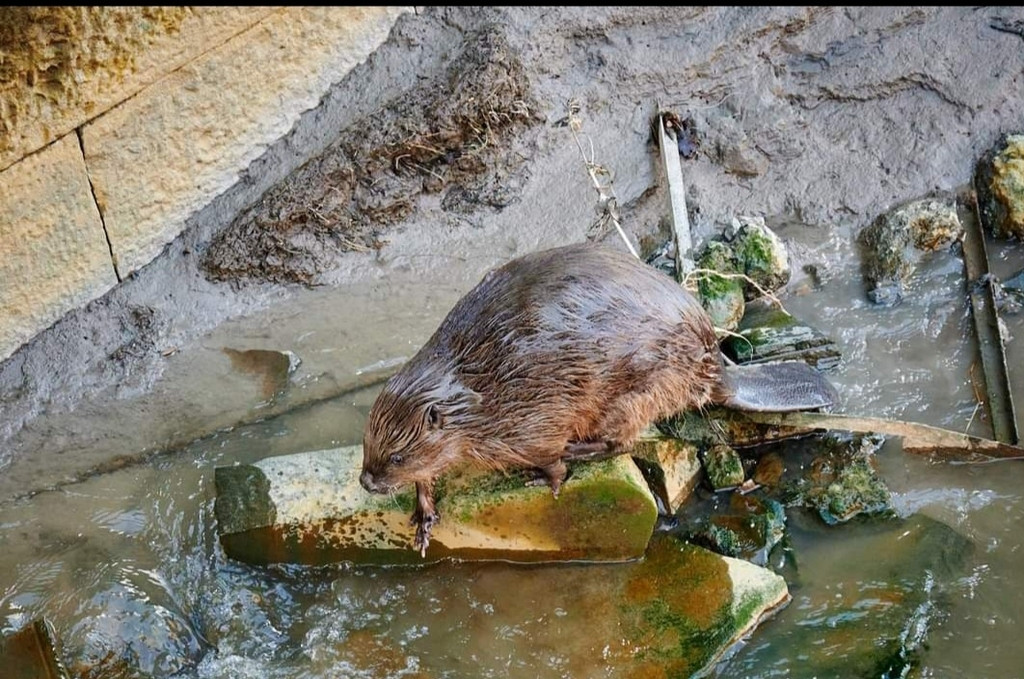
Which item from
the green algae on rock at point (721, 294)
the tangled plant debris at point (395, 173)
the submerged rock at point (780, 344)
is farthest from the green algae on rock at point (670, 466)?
the tangled plant debris at point (395, 173)

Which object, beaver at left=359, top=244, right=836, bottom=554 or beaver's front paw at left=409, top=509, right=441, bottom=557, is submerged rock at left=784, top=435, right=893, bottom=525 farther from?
beaver's front paw at left=409, top=509, right=441, bottom=557

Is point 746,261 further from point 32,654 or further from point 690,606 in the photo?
point 32,654

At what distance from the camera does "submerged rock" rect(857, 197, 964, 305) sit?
16.2 ft

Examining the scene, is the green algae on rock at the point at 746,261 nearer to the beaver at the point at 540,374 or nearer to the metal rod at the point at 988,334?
the metal rod at the point at 988,334

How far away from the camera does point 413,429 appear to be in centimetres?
356

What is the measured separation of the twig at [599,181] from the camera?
4.86 m

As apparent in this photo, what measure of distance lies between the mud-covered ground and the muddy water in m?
0.43

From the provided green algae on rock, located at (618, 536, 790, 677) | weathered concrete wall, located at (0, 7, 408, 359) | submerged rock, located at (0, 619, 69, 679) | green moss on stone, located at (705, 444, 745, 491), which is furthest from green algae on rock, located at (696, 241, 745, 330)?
submerged rock, located at (0, 619, 69, 679)

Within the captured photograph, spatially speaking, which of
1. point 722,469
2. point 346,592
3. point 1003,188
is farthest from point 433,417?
point 1003,188

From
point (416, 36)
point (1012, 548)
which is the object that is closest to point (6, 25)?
point (416, 36)

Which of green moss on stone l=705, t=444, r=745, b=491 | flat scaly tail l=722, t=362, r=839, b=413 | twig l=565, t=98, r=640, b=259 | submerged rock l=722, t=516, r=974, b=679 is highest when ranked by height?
twig l=565, t=98, r=640, b=259

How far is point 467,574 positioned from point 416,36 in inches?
112

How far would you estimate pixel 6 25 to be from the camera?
385 cm

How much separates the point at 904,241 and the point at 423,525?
2691mm
